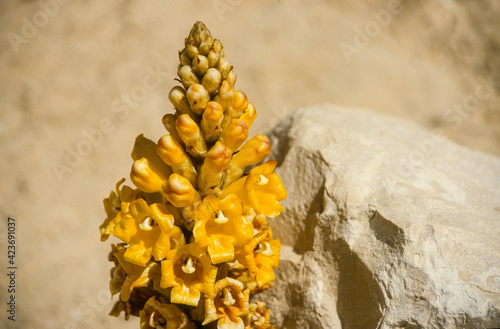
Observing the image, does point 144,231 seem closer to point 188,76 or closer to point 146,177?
point 146,177

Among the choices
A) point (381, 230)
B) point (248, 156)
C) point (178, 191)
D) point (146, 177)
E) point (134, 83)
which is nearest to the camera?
point (178, 191)

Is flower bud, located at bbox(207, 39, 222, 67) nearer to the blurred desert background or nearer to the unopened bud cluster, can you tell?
the unopened bud cluster

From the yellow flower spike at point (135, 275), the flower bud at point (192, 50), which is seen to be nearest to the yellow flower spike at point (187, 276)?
the yellow flower spike at point (135, 275)

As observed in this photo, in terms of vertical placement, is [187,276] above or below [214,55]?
below

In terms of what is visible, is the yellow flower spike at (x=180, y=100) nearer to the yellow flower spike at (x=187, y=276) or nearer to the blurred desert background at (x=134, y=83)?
the yellow flower spike at (x=187, y=276)

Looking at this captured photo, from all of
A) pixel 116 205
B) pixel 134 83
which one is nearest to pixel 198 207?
pixel 116 205

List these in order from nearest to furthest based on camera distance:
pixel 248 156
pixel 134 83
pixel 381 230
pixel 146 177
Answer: pixel 146 177 < pixel 248 156 < pixel 381 230 < pixel 134 83

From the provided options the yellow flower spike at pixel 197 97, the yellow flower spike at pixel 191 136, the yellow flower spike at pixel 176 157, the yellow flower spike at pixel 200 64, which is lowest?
the yellow flower spike at pixel 176 157
